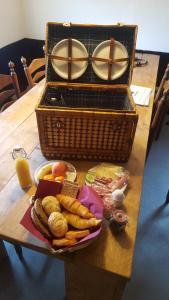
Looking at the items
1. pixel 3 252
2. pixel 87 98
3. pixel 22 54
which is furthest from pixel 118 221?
pixel 22 54

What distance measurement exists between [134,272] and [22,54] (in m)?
2.85

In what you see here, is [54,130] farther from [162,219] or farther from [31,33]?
[31,33]

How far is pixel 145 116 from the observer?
1314mm

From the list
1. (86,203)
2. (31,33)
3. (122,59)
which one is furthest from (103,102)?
(31,33)

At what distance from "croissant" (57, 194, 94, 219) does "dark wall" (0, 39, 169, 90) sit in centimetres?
237

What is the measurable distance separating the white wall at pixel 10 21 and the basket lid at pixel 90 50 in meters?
1.92

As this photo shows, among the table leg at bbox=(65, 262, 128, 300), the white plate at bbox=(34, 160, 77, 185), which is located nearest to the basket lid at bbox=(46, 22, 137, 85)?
the white plate at bbox=(34, 160, 77, 185)

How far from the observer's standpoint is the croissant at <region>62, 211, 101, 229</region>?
58 centimetres

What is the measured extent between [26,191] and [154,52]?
2663 mm

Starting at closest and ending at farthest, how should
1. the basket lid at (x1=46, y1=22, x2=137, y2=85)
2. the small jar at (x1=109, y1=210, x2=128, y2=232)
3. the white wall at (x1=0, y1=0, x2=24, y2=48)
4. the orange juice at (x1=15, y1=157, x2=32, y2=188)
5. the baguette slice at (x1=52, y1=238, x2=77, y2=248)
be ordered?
the baguette slice at (x1=52, y1=238, x2=77, y2=248) < the small jar at (x1=109, y1=210, x2=128, y2=232) < the orange juice at (x1=15, y1=157, x2=32, y2=188) < the basket lid at (x1=46, y1=22, x2=137, y2=85) < the white wall at (x1=0, y1=0, x2=24, y2=48)

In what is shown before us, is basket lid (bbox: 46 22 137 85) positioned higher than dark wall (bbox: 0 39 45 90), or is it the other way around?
basket lid (bbox: 46 22 137 85)

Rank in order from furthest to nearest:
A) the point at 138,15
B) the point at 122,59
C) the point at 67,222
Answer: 1. the point at 138,15
2. the point at 122,59
3. the point at 67,222

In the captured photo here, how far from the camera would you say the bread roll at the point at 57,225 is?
22.0 inches

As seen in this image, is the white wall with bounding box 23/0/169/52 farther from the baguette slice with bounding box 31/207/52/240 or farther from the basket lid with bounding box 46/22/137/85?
the baguette slice with bounding box 31/207/52/240
